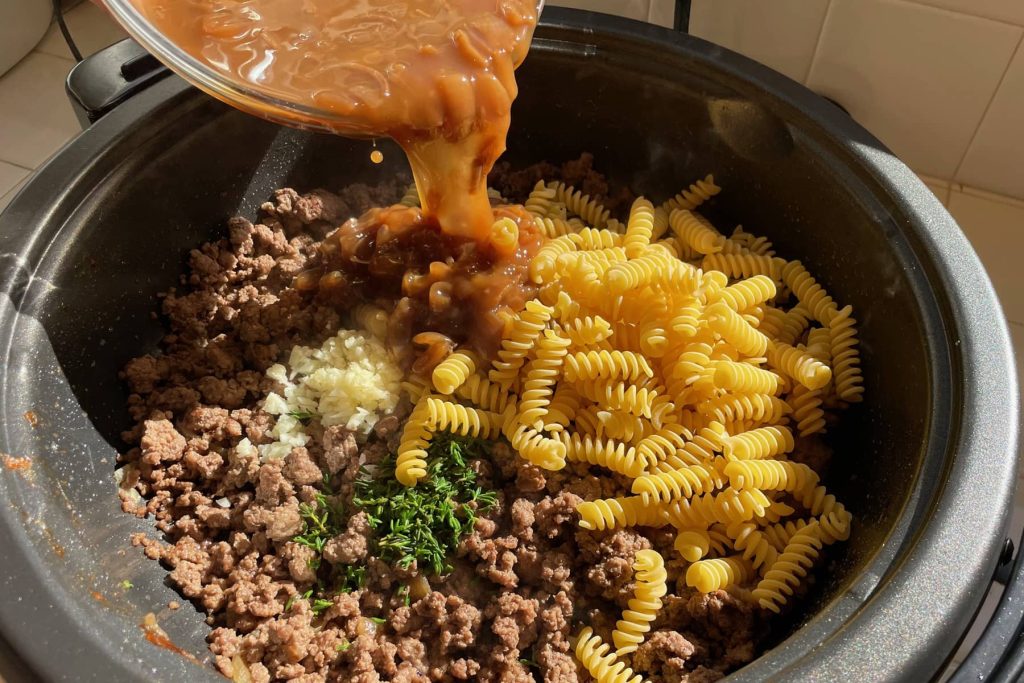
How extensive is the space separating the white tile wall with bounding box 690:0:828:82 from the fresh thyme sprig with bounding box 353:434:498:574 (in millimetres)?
1039

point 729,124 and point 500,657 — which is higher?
point 729,124

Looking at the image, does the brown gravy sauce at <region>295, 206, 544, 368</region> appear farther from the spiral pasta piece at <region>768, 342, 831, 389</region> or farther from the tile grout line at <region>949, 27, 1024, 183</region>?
the tile grout line at <region>949, 27, 1024, 183</region>

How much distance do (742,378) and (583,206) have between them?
0.52 metres

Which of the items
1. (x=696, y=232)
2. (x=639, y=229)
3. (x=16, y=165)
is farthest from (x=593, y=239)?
(x=16, y=165)

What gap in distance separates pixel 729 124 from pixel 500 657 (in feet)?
3.08

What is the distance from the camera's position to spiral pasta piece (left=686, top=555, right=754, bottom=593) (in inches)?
44.9

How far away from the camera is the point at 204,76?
1051 mm

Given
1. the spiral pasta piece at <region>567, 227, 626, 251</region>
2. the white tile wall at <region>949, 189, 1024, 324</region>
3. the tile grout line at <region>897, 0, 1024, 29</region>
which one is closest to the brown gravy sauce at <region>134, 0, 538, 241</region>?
the spiral pasta piece at <region>567, 227, 626, 251</region>

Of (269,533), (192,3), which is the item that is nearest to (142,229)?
(192,3)

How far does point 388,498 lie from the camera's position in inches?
49.3

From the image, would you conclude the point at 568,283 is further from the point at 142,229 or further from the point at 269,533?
the point at 142,229

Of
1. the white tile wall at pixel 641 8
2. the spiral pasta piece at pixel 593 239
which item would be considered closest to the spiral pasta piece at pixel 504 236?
the spiral pasta piece at pixel 593 239

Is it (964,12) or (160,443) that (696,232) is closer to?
(964,12)

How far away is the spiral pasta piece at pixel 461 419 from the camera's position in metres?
1.26
